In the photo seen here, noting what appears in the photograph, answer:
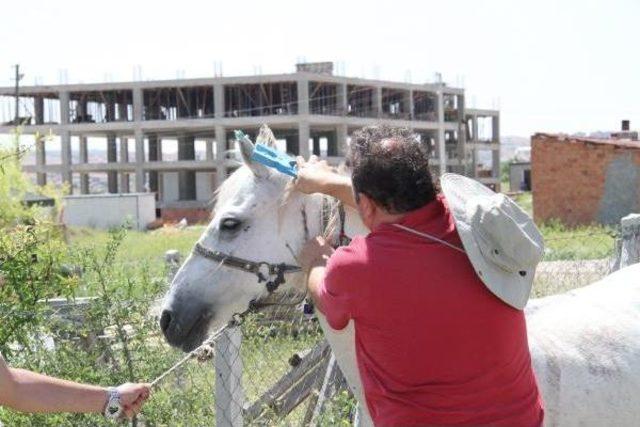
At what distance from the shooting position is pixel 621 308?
140 inches

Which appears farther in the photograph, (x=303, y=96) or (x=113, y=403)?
(x=303, y=96)

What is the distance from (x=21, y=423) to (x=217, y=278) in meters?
1.83

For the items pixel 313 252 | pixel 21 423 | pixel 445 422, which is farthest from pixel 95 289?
pixel 445 422

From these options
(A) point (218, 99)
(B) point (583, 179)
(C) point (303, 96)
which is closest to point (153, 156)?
(A) point (218, 99)

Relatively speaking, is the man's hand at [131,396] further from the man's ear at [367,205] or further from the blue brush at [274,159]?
the man's ear at [367,205]

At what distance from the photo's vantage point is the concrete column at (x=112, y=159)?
66188 millimetres

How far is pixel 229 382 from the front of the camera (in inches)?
160

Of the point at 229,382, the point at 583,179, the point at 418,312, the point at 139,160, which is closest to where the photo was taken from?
the point at 418,312

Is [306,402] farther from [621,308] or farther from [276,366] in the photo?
[621,308]

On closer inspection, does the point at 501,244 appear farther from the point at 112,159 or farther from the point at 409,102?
the point at 112,159

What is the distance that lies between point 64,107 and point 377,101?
2194cm

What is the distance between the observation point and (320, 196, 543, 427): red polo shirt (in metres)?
2.32

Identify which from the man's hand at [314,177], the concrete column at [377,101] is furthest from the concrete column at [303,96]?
the man's hand at [314,177]

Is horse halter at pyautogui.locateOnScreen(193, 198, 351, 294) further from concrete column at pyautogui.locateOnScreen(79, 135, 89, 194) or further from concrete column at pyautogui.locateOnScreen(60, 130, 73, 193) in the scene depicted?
concrete column at pyautogui.locateOnScreen(79, 135, 89, 194)
